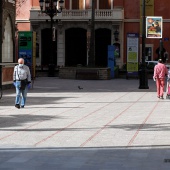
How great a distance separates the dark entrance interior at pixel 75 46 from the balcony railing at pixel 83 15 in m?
1.68

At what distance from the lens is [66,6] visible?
200ft

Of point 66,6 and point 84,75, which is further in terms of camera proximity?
point 66,6

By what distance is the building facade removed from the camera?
59.2 m

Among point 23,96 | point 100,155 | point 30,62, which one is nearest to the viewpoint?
point 100,155

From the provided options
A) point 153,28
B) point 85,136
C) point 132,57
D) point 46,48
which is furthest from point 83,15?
point 85,136

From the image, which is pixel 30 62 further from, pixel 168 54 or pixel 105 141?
pixel 168 54

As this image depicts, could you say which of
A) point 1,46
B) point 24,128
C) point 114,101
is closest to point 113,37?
point 1,46

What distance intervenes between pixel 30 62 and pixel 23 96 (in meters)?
13.3

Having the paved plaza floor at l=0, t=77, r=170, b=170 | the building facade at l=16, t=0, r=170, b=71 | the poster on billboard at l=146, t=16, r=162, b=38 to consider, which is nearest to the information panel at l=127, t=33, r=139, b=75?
the poster on billboard at l=146, t=16, r=162, b=38

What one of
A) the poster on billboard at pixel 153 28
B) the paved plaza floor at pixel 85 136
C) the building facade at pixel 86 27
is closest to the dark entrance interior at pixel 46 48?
the building facade at pixel 86 27

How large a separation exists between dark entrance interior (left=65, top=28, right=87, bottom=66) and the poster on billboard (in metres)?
14.9

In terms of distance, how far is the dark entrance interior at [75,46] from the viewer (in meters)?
61.2

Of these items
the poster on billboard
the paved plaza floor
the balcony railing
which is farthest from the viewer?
the balcony railing

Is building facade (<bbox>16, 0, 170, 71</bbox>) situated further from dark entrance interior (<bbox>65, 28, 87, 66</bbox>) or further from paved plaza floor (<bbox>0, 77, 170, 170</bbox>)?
paved plaza floor (<bbox>0, 77, 170, 170</bbox>)
